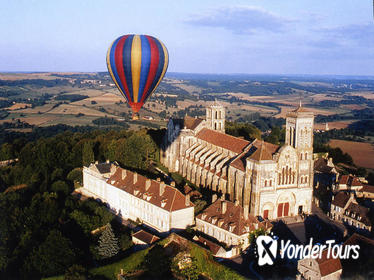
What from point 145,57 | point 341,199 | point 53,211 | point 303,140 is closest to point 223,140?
point 303,140

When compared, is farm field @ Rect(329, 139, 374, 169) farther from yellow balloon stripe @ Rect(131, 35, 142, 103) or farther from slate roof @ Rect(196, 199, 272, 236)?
yellow balloon stripe @ Rect(131, 35, 142, 103)

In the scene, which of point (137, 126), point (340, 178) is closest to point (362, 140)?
point (340, 178)

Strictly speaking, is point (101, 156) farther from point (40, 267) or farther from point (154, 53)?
point (40, 267)

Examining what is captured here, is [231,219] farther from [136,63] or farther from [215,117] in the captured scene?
[215,117]

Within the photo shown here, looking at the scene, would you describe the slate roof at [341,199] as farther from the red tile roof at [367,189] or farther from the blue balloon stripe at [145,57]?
the blue balloon stripe at [145,57]

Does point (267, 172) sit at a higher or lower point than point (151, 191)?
higher

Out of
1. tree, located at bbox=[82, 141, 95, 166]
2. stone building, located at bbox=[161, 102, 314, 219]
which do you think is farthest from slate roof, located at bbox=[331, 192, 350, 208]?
tree, located at bbox=[82, 141, 95, 166]
